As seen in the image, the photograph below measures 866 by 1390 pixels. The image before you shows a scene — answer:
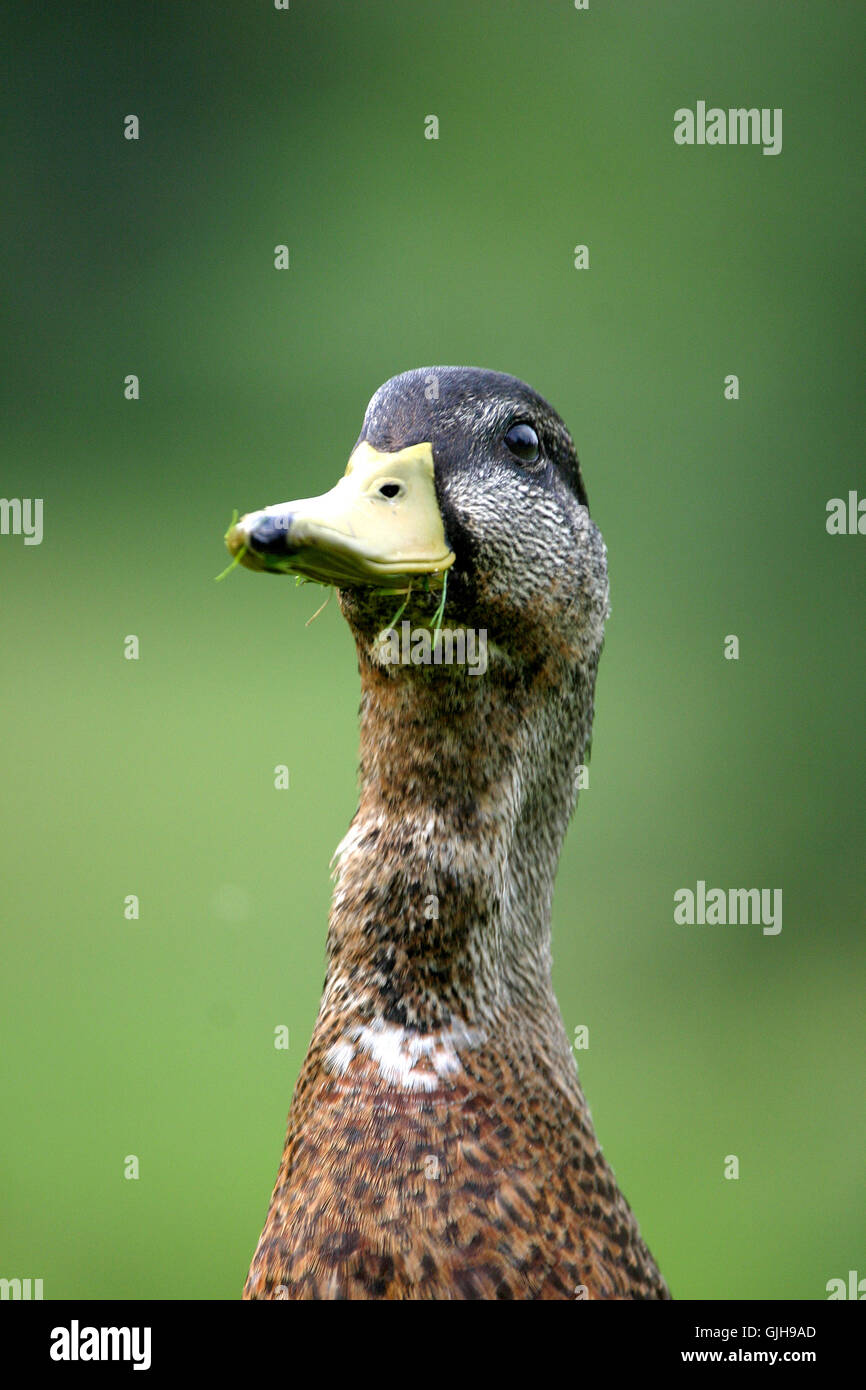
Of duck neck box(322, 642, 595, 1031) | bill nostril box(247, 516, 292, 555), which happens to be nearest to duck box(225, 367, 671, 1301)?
duck neck box(322, 642, 595, 1031)

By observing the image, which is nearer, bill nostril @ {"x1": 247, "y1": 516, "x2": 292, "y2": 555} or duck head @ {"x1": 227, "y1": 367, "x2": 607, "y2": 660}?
bill nostril @ {"x1": 247, "y1": 516, "x2": 292, "y2": 555}

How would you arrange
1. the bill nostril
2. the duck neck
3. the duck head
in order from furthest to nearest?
the duck neck
the duck head
the bill nostril

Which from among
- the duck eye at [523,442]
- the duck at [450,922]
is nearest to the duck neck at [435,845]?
the duck at [450,922]

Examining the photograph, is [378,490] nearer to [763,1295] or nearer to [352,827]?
[352,827]

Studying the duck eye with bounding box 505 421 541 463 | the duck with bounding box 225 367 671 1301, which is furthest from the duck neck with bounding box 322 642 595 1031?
the duck eye with bounding box 505 421 541 463

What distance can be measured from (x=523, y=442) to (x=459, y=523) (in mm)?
171

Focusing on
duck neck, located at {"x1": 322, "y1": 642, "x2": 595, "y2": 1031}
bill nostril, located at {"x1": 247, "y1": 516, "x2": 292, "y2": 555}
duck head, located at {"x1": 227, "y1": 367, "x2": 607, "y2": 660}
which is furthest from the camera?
duck neck, located at {"x1": 322, "y1": 642, "x2": 595, "y2": 1031}

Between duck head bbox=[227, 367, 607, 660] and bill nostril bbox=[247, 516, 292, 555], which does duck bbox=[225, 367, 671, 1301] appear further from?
bill nostril bbox=[247, 516, 292, 555]

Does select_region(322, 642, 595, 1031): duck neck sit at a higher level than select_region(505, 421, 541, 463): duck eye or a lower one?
lower

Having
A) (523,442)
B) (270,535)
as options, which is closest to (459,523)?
(523,442)

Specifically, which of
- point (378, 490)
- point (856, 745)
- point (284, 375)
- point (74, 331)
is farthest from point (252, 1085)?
point (74, 331)

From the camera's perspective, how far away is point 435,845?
1603 millimetres

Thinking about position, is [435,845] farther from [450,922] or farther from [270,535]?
[270,535]

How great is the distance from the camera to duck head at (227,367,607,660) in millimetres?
1448
